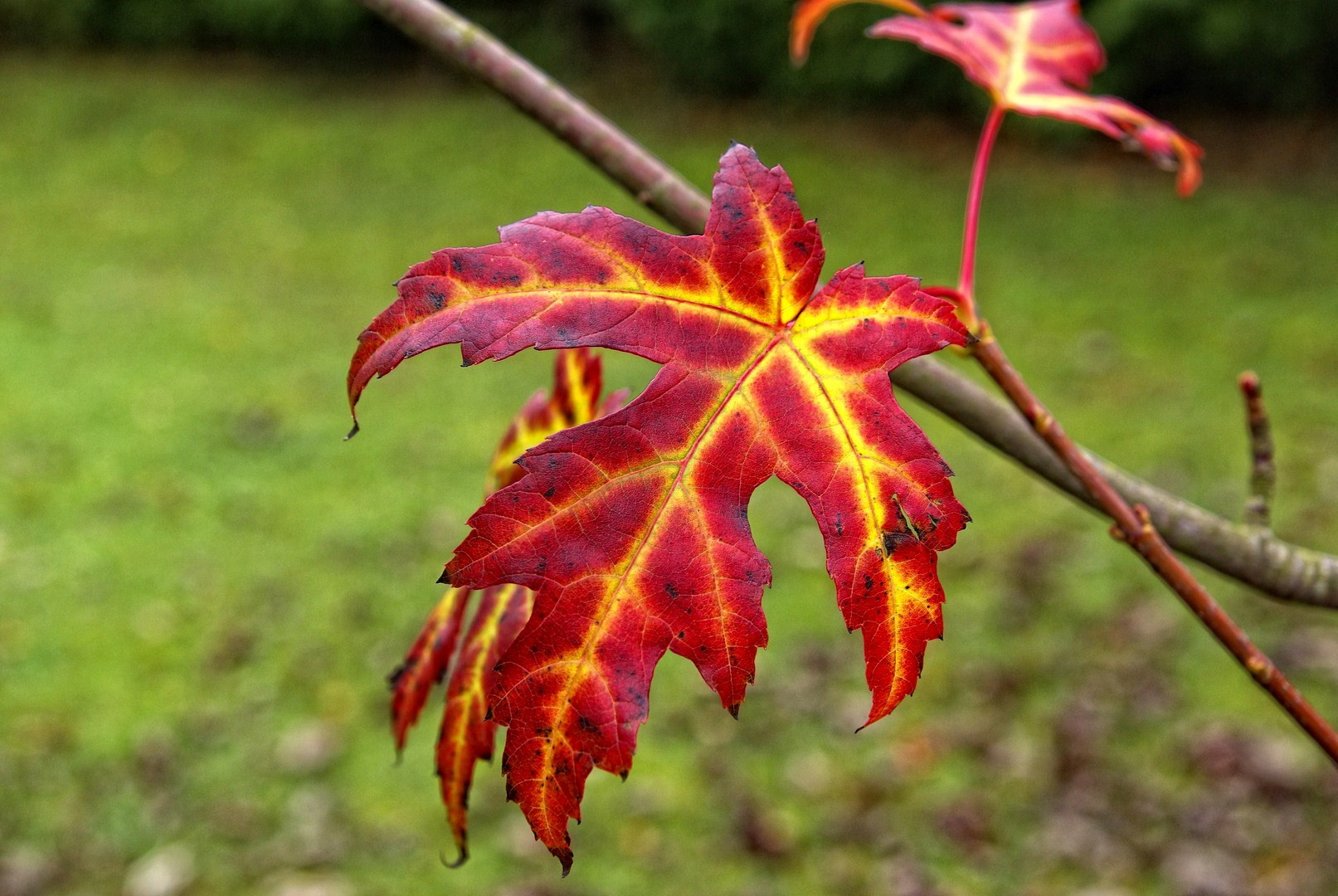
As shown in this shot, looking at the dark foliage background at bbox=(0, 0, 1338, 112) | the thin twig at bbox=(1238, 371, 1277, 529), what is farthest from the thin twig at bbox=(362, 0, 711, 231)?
the dark foliage background at bbox=(0, 0, 1338, 112)

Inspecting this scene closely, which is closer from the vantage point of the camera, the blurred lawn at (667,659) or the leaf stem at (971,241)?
the leaf stem at (971,241)

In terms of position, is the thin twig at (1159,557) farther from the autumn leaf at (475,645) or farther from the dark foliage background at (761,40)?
the dark foliage background at (761,40)

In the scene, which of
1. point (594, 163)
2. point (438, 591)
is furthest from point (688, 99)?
point (594, 163)

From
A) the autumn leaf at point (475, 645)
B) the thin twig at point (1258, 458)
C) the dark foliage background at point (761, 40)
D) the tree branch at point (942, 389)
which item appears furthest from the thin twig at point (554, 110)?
the dark foliage background at point (761, 40)

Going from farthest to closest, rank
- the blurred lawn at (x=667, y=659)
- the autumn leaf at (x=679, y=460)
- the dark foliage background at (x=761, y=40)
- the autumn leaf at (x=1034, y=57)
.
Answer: the dark foliage background at (x=761, y=40)
the blurred lawn at (x=667, y=659)
the autumn leaf at (x=1034, y=57)
the autumn leaf at (x=679, y=460)

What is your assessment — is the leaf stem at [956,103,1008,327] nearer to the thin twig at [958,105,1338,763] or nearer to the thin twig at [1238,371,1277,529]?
the thin twig at [958,105,1338,763]

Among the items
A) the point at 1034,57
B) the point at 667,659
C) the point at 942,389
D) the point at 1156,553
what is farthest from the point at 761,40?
the point at 1156,553

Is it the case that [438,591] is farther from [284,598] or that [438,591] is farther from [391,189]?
[391,189]
